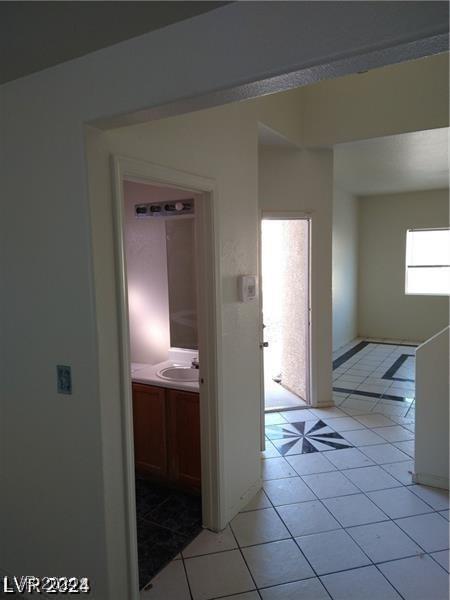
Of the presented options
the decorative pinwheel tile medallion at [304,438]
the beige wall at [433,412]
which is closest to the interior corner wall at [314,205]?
the decorative pinwheel tile medallion at [304,438]

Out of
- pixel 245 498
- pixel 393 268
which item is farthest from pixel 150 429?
pixel 393 268

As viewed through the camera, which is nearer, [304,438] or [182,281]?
[182,281]

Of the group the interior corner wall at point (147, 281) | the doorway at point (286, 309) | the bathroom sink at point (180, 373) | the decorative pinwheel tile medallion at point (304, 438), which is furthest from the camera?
the doorway at point (286, 309)

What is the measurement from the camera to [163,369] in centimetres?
305

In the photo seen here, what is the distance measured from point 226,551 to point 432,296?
19.9 feet

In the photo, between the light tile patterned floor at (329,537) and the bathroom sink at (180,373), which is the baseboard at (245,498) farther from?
the bathroom sink at (180,373)

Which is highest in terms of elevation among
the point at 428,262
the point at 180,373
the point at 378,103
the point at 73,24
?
the point at 378,103

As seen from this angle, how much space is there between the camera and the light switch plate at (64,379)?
1.70m

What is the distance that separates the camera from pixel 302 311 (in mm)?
4406

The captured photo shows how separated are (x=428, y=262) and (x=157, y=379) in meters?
5.91

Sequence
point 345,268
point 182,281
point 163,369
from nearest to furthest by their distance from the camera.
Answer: point 163,369 < point 182,281 < point 345,268

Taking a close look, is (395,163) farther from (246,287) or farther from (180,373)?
(180,373)

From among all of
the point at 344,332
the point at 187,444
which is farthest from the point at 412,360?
the point at 187,444

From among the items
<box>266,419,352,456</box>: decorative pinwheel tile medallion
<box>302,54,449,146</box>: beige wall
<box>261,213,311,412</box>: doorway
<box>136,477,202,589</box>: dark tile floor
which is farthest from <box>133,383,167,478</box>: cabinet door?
<box>302,54,449,146</box>: beige wall
